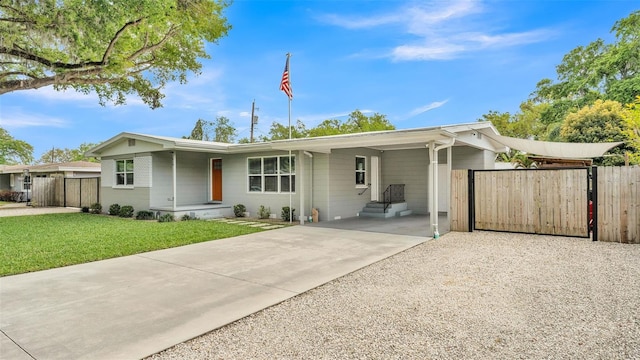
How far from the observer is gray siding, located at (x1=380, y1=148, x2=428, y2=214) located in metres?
12.9

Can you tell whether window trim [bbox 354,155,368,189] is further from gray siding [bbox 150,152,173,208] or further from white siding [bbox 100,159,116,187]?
white siding [bbox 100,159,116,187]

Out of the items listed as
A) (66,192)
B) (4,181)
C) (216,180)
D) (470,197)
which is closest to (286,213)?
(216,180)

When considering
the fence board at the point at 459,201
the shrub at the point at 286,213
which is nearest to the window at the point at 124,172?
the shrub at the point at 286,213

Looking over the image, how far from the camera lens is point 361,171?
41.4ft

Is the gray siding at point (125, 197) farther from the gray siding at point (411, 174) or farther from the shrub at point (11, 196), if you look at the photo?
the shrub at point (11, 196)

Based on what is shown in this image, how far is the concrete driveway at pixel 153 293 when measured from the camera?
2.93 meters

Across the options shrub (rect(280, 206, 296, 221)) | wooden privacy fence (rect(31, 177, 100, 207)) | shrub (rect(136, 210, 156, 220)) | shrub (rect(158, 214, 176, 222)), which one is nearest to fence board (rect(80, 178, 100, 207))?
wooden privacy fence (rect(31, 177, 100, 207))

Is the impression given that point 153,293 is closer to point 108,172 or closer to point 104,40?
point 104,40

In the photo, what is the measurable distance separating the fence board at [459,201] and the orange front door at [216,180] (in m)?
9.28

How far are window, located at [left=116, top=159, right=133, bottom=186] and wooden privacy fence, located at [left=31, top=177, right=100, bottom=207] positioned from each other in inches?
110

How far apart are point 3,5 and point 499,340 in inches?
420

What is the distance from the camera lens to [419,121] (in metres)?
37.3

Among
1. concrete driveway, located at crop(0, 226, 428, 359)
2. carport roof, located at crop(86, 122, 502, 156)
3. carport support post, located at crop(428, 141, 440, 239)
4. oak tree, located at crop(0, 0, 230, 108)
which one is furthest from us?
carport support post, located at crop(428, 141, 440, 239)

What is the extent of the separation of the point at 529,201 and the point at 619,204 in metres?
1.60
